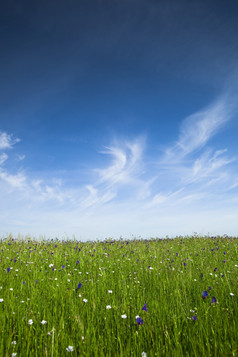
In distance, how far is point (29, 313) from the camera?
339 cm

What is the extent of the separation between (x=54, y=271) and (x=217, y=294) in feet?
12.6

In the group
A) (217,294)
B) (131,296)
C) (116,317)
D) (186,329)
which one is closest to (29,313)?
(116,317)

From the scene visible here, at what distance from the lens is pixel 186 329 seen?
3.06 m

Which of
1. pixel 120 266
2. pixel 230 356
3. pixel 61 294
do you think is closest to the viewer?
pixel 230 356

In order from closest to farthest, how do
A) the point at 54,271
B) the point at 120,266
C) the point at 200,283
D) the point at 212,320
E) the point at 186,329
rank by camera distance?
1. the point at 186,329
2. the point at 212,320
3. the point at 200,283
4. the point at 54,271
5. the point at 120,266

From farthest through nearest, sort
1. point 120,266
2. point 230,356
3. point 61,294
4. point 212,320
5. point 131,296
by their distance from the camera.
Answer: point 120,266, point 131,296, point 61,294, point 212,320, point 230,356

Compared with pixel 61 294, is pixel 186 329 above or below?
below

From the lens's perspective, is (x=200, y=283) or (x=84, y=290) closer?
(x=84, y=290)

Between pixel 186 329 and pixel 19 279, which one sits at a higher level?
pixel 19 279

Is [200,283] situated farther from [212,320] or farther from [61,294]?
[61,294]

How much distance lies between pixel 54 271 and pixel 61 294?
210 cm

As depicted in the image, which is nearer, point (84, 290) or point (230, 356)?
point (230, 356)

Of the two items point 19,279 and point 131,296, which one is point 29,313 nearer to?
point 131,296

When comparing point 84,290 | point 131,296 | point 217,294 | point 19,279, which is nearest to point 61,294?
point 84,290
